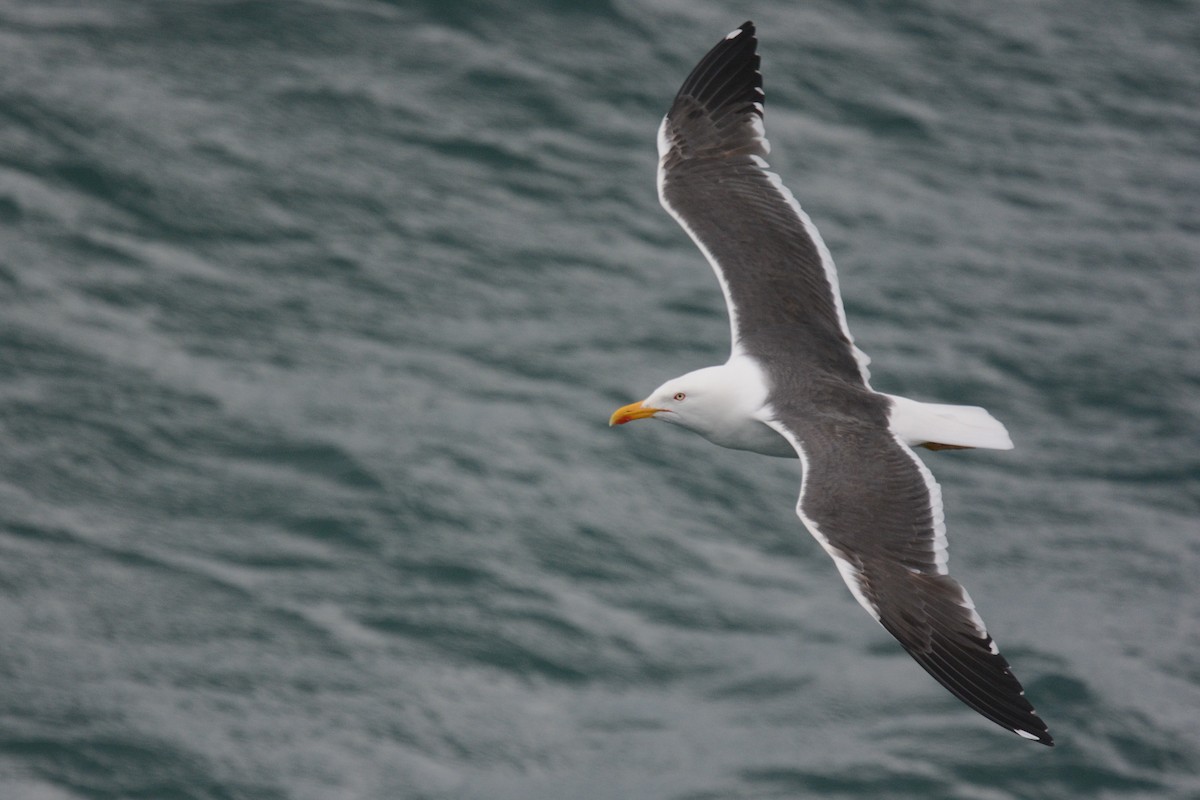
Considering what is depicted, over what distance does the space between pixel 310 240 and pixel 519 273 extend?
191cm

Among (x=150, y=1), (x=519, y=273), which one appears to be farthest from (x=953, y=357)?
(x=150, y=1)

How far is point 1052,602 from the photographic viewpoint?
13344 mm

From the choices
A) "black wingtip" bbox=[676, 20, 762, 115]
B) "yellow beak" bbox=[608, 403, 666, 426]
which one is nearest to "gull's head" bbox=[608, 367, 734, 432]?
"yellow beak" bbox=[608, 403, 666, 426]

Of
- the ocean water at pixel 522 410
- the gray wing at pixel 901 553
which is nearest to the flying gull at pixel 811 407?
the gray wing at pixel 901 553

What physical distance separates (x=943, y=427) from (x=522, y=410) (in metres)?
6.09

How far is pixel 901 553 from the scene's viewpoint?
7.31 m

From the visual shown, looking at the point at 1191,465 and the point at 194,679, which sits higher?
the point at 1191,465

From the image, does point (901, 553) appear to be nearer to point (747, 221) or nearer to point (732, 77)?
point (747, 221)

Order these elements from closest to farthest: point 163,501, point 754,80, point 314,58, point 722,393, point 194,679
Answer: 1. point 722,393
2. point 754,80
3. point 194,679
4. point 163,501
5. point 314,58

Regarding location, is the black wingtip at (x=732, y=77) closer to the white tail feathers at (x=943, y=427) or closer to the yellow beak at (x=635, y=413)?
the yellow beak at (x=635, y=413)

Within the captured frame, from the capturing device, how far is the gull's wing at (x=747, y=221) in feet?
29.1

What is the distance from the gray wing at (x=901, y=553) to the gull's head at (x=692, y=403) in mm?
393

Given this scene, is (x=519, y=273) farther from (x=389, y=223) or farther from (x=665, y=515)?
(x=665, y=515)

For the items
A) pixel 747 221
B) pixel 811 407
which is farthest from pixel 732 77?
pixel 811 407
